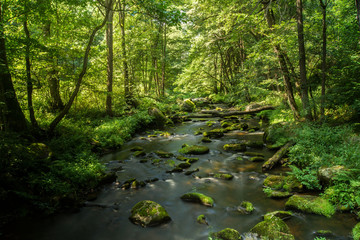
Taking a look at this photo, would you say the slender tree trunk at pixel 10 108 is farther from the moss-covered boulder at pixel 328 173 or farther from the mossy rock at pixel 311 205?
the moss-covered boulder at pixel 328 173

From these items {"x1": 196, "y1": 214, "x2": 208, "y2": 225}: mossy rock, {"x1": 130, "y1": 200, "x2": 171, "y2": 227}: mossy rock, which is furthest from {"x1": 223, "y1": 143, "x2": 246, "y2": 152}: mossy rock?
{"x1": 130, "y1": 200, "x2": 171, "y2": 227}: mossy rock

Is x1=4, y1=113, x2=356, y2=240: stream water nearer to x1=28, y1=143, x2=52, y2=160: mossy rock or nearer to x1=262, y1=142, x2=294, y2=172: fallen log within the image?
x1=262, y1=142, x2=294, y2=172: fallen log

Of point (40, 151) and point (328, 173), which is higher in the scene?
point (40, 151)

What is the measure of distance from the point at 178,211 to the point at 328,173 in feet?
13.0

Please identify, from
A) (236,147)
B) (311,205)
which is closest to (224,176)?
(311,205)

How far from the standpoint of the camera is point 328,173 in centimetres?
491

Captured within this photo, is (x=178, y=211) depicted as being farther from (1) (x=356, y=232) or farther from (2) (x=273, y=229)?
(1) (x=356, y=232)

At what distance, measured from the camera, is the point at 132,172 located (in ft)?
24.1

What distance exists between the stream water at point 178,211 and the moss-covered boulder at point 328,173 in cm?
94

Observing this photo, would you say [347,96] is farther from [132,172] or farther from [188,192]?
[132,172]

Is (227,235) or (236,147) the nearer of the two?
(227,235)

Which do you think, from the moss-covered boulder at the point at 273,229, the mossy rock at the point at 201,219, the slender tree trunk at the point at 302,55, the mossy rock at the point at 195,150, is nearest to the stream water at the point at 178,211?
the mossy rock at the point at 201,219

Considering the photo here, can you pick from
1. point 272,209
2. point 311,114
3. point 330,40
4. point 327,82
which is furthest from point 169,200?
point 330,40

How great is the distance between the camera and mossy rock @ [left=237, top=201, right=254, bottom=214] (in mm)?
4746
